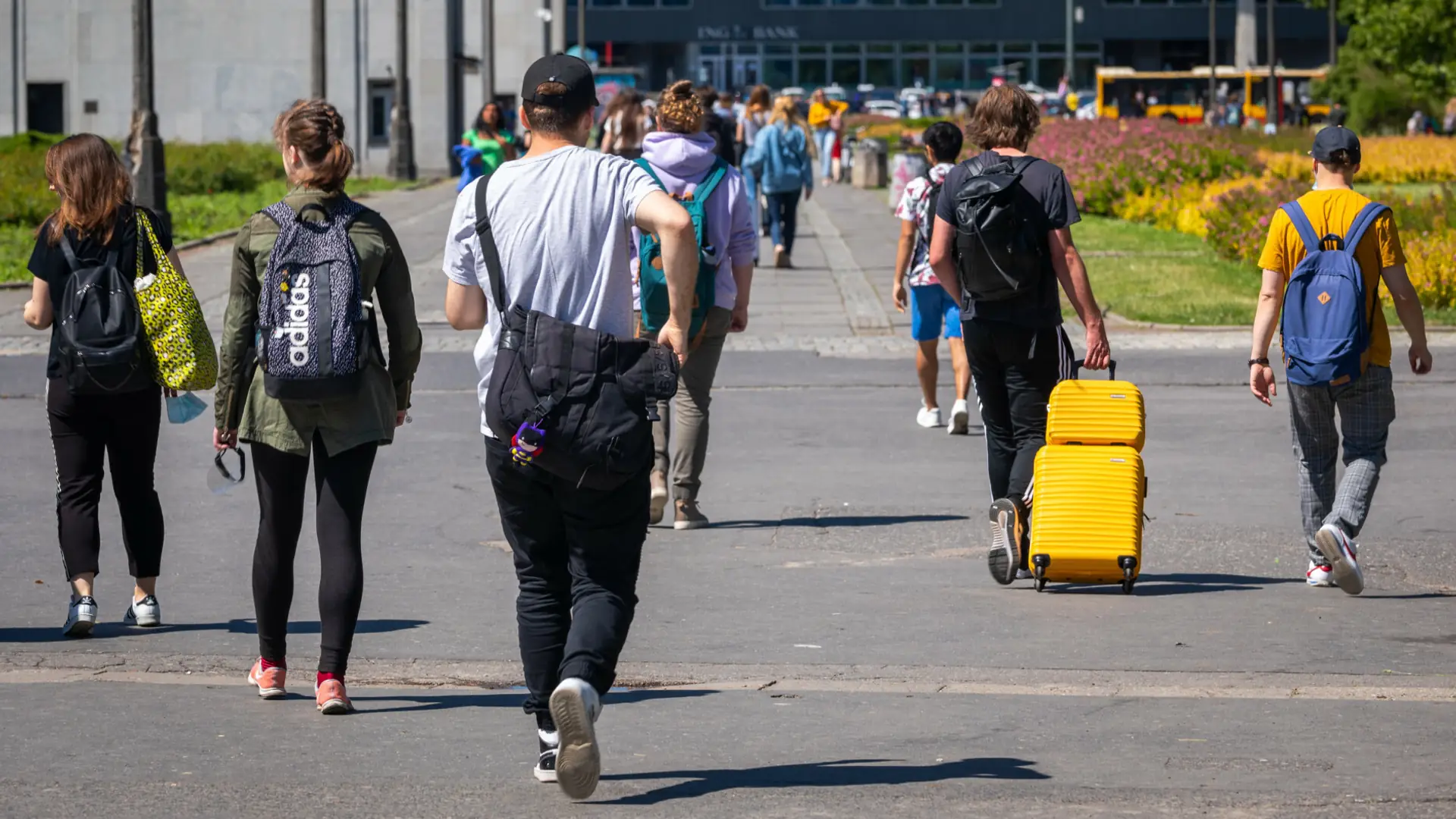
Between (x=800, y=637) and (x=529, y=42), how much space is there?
51.1m

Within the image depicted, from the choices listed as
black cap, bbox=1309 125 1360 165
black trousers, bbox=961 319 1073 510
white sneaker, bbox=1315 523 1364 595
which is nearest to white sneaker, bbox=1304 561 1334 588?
white sneaker, bbox=1315 523 1364 595

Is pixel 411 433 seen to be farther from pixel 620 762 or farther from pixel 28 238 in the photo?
pixel 28 238

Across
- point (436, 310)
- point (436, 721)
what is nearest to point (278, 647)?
point (436, 721)

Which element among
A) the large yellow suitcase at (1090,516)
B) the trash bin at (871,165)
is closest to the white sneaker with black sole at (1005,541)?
the large yellow suitcase at (1090,516)

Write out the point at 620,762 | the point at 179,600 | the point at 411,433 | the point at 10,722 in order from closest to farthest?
the point at 620,762
the point at 10,722
the point at 179,600
the point at 411,433

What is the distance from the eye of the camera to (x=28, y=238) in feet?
78.2

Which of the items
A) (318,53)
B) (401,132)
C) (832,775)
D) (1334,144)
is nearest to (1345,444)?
(1334,144)

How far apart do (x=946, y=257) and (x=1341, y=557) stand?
5.79 feet

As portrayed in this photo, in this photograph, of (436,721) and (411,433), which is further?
(411,433)

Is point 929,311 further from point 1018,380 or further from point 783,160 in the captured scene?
point 783,160

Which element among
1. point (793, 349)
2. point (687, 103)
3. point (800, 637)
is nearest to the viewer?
point (800, 637)

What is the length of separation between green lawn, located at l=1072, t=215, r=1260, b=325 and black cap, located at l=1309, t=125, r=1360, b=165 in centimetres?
914

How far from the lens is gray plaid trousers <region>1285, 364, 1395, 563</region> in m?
7.45

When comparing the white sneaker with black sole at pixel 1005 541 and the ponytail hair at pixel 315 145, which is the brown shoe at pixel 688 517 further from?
the ponytail hair at pixel 315 145
